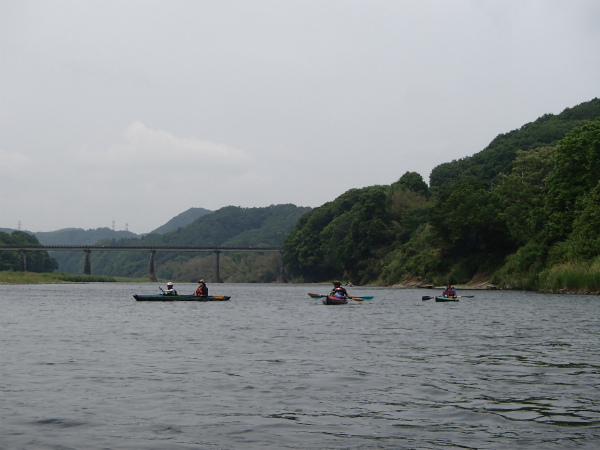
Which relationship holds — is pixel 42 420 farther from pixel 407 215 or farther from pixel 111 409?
pixel 407 215

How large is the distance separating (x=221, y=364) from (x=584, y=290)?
52.1 metres

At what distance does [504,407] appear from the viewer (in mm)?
16781

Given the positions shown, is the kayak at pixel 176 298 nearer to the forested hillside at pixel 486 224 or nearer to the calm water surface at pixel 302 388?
the calm water surface at pixel 302 388

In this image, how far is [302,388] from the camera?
19.3m

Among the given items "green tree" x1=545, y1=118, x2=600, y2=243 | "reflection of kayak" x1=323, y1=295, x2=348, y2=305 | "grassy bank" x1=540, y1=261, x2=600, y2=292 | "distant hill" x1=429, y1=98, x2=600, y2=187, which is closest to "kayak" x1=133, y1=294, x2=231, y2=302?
"reflection of kayak" x1=323, y1=295, x2=348, y2=305

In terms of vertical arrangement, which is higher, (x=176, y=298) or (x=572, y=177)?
(x=572, y=177)

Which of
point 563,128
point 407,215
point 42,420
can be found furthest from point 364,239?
point 42,420

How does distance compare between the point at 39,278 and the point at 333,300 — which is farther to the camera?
the point at 39,278

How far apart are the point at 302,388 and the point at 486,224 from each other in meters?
84.2

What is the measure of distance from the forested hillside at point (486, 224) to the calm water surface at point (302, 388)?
41.8 metres

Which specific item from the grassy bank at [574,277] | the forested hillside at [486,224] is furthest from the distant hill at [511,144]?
the grassy bank at [574,277]

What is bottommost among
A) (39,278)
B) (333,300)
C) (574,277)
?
(333,300)

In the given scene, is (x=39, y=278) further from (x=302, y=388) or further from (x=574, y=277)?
(x=302, y=388)

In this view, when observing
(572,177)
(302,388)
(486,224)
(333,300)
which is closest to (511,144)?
(486,224)
